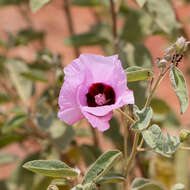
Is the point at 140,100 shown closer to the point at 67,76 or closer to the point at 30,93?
the point at 67,76

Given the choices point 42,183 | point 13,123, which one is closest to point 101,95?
point 13,123

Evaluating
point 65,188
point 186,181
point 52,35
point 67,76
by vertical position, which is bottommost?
point 186,181

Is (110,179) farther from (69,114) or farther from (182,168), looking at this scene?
(182,168)

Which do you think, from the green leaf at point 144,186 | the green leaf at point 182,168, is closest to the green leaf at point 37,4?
the green leaf at point 144,186

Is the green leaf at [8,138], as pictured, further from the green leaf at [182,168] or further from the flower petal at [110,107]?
the flower petal at [110,107]

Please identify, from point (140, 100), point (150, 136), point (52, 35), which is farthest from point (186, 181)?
point (52, 35)

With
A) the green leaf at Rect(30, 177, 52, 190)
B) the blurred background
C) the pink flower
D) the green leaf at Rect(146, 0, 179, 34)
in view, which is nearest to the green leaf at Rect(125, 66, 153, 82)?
the pink flower
